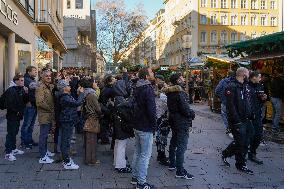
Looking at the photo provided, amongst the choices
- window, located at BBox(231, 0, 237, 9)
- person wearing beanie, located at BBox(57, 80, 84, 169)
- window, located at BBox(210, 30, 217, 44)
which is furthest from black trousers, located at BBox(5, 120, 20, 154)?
window, located at BBox(231, 0, 237, 9)

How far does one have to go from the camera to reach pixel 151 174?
25.7 feet

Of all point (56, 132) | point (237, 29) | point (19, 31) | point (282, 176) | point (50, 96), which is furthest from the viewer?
point (237, 29)

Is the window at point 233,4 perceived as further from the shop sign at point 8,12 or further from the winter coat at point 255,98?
the winter coat at point 255,98

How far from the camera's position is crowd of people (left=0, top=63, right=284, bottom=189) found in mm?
6801

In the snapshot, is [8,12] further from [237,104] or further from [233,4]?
[233,4]

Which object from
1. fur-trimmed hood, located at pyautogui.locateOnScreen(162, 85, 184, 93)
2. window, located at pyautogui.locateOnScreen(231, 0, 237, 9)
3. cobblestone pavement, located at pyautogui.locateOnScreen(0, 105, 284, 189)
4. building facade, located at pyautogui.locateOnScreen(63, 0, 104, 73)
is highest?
window, located at pyautogui.locateOnScreen(231, 0, 237, 9)

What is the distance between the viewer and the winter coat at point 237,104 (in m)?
7.87

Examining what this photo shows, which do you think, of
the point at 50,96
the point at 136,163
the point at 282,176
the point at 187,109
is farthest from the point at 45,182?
the point at 282,176

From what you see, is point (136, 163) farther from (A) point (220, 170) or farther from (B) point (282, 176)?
(B) point (282, 176)

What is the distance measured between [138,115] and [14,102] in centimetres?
334

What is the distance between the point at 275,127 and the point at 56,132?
6807 mm

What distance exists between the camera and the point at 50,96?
28.7 feet

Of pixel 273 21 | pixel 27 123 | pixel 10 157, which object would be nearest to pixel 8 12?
pixel 27 123

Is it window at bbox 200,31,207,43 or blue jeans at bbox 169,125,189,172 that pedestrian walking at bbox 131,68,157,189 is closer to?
blue jeans at bbox 169,125,189,172
